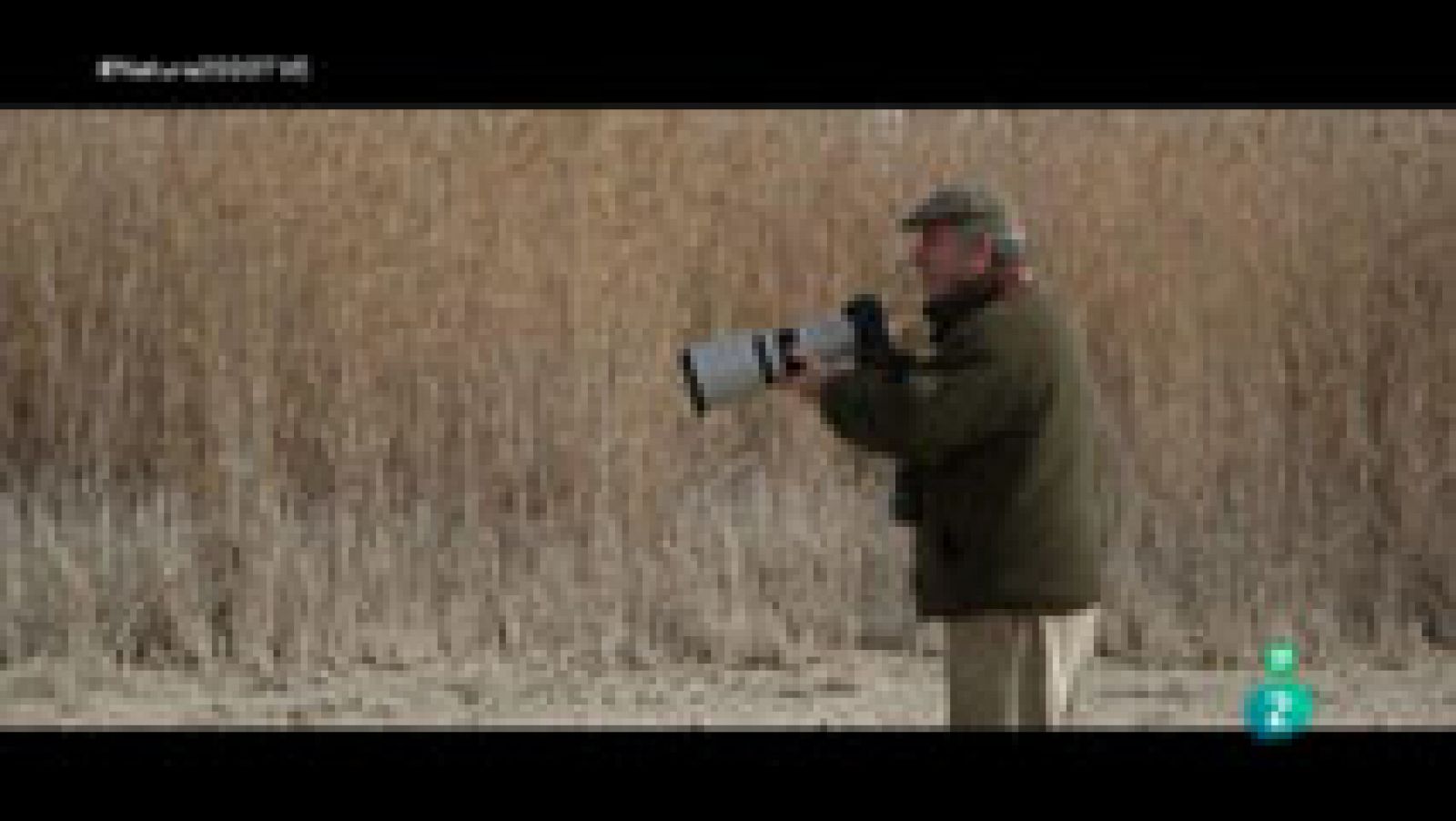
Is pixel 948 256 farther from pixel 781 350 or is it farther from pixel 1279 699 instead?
pixel 1279 699

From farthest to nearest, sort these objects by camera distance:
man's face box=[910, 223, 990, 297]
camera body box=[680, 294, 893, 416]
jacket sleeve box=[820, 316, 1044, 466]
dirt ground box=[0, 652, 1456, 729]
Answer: dirt ground box=[0, 652, 1456, 729]
camera body box=[680, 294, 893, 416]
man's face box=[910, 223, 990, 297]
jacket sleeve box=[820, 316, 1044, 466]

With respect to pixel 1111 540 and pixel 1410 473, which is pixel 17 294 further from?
pixel 1410 473

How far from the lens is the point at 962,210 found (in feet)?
17.1

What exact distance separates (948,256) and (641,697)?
3300 mm

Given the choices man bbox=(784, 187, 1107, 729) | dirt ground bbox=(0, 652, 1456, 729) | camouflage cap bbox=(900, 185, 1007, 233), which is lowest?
dirt ground bbox=(0, 652, 1456, 729)

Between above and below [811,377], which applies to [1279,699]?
below

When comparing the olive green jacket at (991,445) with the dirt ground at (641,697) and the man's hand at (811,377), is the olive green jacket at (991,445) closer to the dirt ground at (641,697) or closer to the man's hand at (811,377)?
the man's hand at (811,377)

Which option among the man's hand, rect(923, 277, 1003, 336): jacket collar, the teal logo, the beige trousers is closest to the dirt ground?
the teal logo

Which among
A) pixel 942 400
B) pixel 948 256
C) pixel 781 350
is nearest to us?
pixel 942 400

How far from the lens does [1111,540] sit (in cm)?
898

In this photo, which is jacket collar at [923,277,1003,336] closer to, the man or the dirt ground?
the man

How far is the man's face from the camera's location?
17.2ft

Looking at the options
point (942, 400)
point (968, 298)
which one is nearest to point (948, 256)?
point (968, 298)

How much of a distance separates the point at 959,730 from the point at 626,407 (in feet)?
12.8
